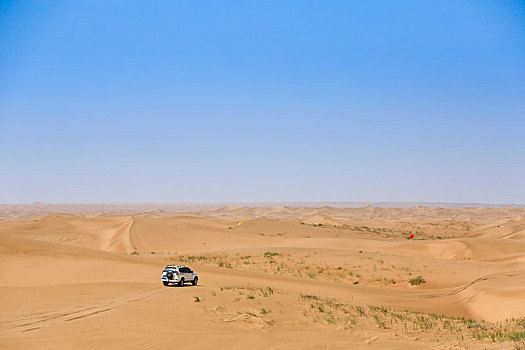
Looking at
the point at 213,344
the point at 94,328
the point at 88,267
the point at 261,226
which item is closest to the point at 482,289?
the point at 213,344

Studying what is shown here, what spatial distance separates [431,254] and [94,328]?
4526 cm

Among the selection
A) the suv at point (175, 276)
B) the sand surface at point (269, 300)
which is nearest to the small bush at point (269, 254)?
the sand surface at point (269, 300)

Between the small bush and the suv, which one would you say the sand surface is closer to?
the small bush

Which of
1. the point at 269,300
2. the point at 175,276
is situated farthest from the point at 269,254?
the point at 269,300

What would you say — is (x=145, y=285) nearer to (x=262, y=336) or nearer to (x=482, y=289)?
(x=262, y=336)

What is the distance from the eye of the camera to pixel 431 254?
2047 inches

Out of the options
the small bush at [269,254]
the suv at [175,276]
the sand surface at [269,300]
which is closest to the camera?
the sand surface at [269,300]

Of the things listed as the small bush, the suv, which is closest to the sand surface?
the small bush

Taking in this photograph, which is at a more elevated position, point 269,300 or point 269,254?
point 269,300

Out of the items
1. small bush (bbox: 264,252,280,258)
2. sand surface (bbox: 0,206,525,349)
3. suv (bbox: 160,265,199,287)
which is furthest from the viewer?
small bush (bbox: 264,252,280,258)

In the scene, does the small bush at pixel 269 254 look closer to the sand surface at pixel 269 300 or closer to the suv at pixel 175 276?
the sand surface at pixel 269 300

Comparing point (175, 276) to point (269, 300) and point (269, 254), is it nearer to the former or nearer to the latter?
point (269, 300)

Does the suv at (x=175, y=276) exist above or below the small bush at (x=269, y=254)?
above

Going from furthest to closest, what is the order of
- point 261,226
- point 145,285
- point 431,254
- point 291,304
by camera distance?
point 261,226
point 431,254
point 145,285
point 291,304
